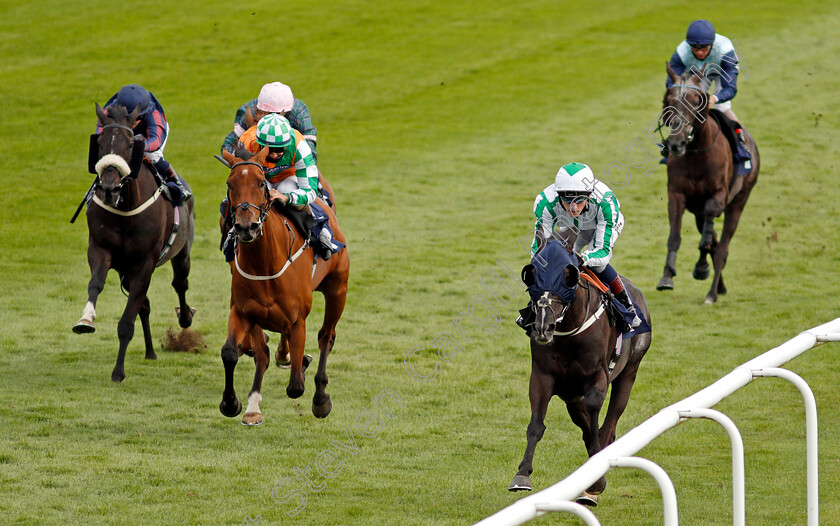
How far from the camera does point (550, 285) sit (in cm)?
556

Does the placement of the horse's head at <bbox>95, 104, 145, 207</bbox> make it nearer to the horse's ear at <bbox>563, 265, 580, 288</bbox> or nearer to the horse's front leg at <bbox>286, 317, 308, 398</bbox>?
the horse's front leg at <bbox>286, 317, 308, 398</bbox>

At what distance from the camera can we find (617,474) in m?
6.86

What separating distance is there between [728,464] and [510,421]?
1.72 meters

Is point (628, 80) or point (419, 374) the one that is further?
point (628, 80)

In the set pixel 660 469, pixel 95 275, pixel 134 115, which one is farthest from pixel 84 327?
pixel 660 469

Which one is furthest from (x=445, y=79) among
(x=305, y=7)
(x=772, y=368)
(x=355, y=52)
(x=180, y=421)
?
(x=772, y=368)

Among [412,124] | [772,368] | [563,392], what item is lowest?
[412,124]

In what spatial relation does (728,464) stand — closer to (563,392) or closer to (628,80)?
(563,392)

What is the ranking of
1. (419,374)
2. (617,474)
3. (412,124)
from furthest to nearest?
(412,124) < (419,374) < (617,474)

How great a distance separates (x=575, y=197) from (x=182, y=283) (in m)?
5.12

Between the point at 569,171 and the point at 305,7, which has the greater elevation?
the point at 569,171

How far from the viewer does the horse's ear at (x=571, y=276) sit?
5562mm

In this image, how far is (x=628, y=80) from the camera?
22.3 meters

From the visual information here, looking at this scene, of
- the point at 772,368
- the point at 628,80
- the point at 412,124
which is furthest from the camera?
the point at 628,80
